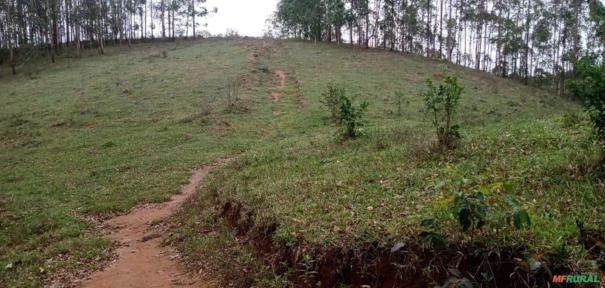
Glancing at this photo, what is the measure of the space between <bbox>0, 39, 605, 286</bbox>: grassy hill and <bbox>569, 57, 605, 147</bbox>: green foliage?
2.53 ft

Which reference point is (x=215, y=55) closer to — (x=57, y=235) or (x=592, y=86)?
(x=57, y=235)

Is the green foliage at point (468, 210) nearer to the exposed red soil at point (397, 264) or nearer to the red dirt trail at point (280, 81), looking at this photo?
the exposed red soil at point (397, 264)

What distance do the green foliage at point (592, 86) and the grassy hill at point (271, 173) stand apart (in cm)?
77

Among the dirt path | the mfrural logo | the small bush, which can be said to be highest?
the small bush

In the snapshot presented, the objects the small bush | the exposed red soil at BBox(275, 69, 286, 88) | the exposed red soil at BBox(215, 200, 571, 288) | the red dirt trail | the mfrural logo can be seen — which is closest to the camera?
the mfrural logo

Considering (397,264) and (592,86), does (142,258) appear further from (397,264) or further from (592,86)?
(592,86)

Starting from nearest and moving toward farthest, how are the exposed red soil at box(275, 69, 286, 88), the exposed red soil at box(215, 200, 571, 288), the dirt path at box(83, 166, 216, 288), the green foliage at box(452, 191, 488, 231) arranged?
the green foliage at box(452, 191, 488, 231), the exposed red soil at box(215, 200, 571, 288), the dirt path at box(83, 166, 216, 288), the exposed red soil at box(275, 69, 286, 88)

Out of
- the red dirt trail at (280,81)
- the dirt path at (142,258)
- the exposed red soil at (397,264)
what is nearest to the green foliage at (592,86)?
the exposed red soil at (397,264)

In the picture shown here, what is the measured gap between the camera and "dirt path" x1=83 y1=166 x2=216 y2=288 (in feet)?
24.8

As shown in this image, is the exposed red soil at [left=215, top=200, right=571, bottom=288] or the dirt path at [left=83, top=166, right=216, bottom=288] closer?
the exposed red soil at [left=215, top=200, right=571, bottom=288]

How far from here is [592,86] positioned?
230 inches

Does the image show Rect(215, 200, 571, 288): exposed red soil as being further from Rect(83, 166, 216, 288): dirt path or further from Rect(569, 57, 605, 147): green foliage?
Rect(569, 57, 605, 147): green foliage

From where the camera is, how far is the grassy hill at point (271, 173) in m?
5.86

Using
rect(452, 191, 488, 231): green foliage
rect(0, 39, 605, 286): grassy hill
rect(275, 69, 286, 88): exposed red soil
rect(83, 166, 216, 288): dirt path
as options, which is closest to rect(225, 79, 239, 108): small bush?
rect(0, 39, 605, 286): grassy hill
